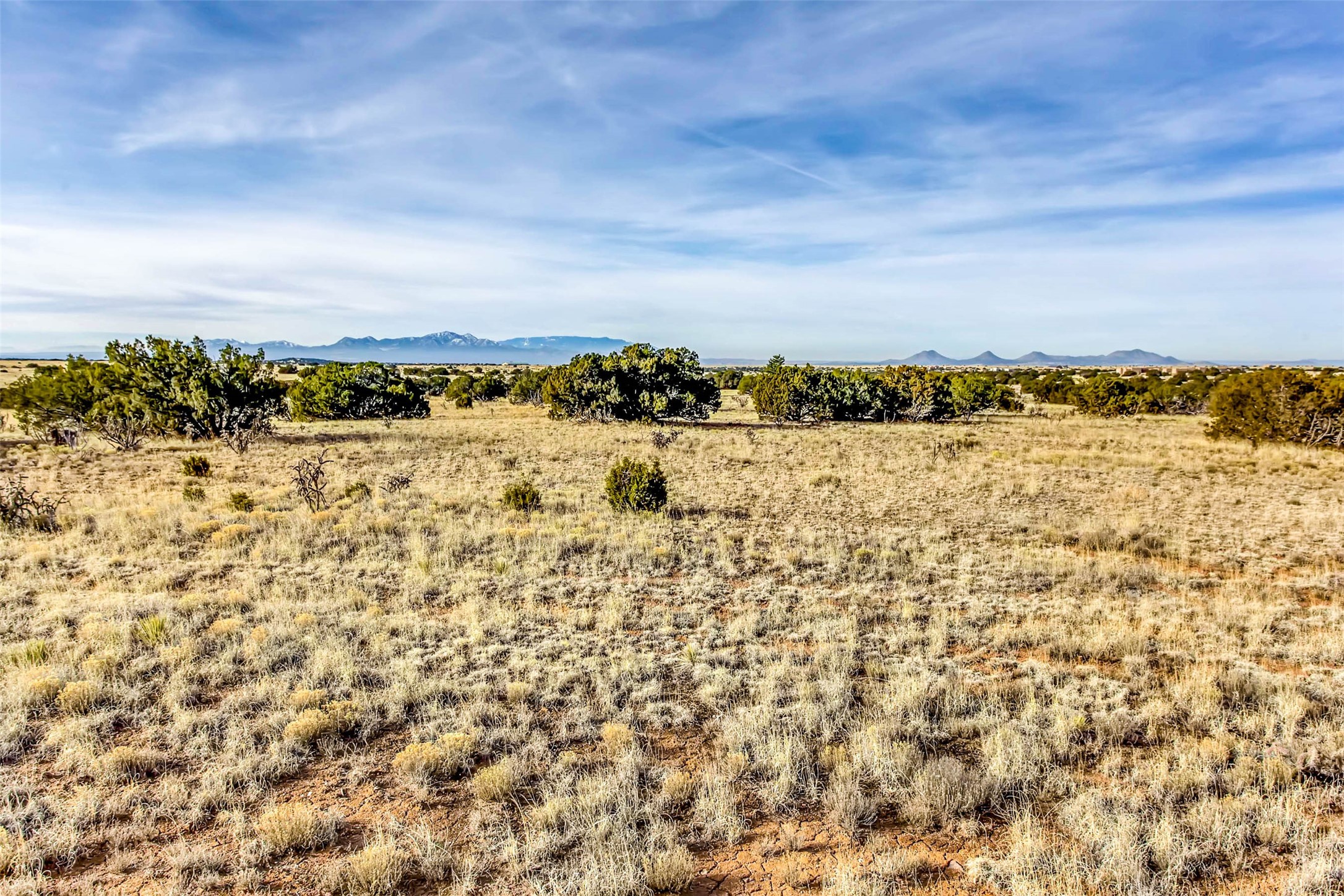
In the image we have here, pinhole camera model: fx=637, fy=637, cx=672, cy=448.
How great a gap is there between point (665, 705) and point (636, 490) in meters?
8.35

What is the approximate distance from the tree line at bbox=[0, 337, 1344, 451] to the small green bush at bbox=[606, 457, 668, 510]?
639 inches

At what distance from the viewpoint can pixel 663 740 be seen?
5332 mm

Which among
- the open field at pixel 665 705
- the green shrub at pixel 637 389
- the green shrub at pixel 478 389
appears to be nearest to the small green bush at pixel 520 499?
the open field at pixel 665 705

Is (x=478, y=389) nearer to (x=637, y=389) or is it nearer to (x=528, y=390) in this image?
(x=528, y=390)

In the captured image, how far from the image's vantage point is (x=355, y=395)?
113 ft

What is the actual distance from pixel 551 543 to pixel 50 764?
6854 millimetres

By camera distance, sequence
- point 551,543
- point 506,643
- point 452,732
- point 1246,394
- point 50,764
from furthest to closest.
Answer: point 1246,394
point 551,543
point 506,643
point 452,732
point 50,764

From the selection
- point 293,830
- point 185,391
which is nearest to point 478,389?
point 185,391

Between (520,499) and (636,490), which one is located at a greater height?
(636,490)

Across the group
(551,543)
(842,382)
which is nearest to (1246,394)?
(842,382)

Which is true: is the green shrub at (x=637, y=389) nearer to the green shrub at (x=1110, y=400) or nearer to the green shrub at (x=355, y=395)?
the green shrub at (x=355, y=395)

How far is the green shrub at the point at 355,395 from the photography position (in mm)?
33562

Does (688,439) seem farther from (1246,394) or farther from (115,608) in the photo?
(1246,394)

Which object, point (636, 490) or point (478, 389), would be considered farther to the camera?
point (478, 389)
